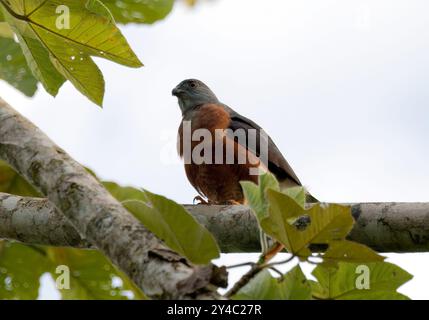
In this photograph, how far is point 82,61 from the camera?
3174mm

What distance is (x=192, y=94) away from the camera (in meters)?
7.28

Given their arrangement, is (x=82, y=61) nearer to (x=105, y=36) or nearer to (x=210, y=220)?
(x=105, y=36)

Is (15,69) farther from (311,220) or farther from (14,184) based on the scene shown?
(311,220)

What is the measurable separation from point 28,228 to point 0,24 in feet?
3.99

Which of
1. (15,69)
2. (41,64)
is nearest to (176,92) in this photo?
(15,69)

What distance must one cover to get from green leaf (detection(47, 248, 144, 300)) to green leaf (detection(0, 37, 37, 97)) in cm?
97

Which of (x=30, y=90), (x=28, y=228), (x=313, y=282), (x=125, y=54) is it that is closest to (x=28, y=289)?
(x=28, y=228)

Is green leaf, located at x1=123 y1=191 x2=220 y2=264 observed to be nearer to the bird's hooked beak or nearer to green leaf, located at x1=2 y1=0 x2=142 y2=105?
green leaf, located at x1=2 y1=0 x2=142 y2=105

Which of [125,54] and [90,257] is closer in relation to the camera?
[125,54]

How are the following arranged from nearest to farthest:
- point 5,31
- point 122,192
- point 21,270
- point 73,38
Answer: point 73,38, point 122,192, point 5,31, point 21,270

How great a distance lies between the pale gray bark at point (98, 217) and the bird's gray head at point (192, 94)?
4.30 m

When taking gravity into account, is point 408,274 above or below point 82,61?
below

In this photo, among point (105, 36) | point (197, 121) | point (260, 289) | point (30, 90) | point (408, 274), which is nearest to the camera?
point (260, 289)

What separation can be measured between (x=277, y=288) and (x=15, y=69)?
8.87ft
